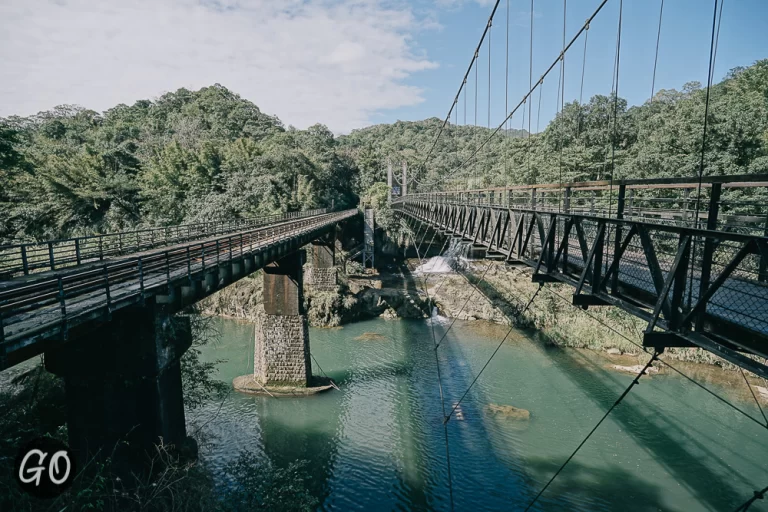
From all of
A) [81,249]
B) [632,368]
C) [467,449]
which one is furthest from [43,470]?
[632,368]

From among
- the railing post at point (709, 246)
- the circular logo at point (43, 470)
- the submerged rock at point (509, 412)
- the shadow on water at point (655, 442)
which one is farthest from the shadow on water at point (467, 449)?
the railing post at point (709, 246)

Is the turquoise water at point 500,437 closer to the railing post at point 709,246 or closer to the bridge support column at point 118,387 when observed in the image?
the bridge support column at point 118,387

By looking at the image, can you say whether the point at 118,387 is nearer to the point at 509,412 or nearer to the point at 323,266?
the point at 509,412

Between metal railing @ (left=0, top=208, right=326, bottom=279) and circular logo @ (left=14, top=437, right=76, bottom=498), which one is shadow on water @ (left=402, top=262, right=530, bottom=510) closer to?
circular logo @ (left=14, top=437, right=76, bottom=498)

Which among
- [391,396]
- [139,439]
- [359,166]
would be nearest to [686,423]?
[391,396]

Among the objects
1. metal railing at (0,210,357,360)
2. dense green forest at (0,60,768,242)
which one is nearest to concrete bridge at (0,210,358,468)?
metal railing at (0,210,357,360)

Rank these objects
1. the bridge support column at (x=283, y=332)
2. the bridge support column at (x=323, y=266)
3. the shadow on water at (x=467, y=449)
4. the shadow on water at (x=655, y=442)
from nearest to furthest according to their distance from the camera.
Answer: the shadow on water at (x=467, y=449) < the shadow on water at (x=655, y=442) < the bridge support column at (x=283, y=332) < the bridge support column at (x=323, y=266)
